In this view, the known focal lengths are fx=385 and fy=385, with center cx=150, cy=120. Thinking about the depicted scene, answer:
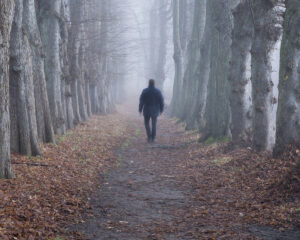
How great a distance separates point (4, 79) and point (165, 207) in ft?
11.3

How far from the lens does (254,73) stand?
362 inches

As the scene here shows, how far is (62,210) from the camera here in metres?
5.84

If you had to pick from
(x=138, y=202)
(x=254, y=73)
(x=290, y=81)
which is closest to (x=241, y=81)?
(x=254, y=73)

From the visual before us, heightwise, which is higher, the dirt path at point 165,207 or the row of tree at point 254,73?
the row of tree at point 254,73

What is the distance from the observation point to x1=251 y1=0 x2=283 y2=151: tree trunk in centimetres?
881

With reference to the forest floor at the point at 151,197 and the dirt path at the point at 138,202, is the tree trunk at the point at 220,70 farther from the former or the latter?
the dirt path at the point at 138,202

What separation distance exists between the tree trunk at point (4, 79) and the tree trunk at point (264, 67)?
216 inches

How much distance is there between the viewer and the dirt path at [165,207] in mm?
5027

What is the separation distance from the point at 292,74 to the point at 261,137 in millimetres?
2091


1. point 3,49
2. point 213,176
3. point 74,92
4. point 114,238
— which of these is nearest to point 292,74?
point 213,176

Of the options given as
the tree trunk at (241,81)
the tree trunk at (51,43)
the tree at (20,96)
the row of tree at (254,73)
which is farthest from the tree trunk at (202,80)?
the tree at (20,96)

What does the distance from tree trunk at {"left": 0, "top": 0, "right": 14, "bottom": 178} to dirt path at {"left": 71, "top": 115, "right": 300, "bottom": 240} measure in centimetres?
166

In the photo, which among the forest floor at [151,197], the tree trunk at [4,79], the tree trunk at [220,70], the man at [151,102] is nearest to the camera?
the forest floor at [151,197]

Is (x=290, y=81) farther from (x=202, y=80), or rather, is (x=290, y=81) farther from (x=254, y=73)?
(x=202, y=80)
